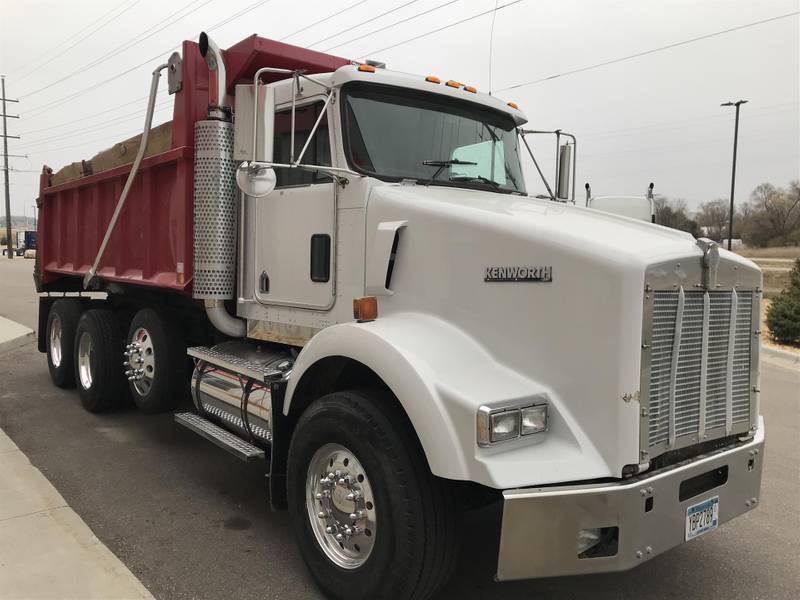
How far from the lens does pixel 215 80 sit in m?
4.55

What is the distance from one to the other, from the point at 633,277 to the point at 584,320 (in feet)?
0.84

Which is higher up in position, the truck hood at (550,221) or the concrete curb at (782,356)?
the truck hood at (550,221)

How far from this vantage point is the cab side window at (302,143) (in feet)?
12.9

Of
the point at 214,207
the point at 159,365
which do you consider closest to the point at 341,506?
the point at 214,207

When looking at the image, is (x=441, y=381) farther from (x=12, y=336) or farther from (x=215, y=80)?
(x=12, y=336)

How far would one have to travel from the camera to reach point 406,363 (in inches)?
112

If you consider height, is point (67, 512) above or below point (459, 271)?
below

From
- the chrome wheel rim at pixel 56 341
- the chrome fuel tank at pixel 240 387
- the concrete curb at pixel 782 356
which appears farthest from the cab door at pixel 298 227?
the concrete curb at pixel 782 356

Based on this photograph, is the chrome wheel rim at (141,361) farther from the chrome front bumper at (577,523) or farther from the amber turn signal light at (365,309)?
the chrome front bumper at (577,523)

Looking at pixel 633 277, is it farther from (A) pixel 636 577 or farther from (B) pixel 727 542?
(B) pixel 727 542

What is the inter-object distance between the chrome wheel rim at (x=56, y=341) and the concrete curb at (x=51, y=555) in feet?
11.8

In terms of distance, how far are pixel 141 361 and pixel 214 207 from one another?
200cm

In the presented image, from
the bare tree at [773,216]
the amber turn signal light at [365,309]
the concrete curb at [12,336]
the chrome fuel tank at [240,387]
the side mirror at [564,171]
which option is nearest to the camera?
the amber turn signal light at [365,309]

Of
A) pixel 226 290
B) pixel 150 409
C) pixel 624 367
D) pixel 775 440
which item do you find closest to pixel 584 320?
pixel 624 367
